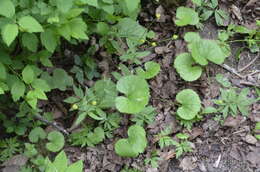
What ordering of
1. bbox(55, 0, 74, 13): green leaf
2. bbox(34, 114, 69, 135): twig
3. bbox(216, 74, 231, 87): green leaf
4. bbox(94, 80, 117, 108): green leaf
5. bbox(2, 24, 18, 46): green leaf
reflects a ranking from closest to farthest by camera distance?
bbox(2, 24, 18, 46): green leaf
bbox(55, 0, 74, 13): green leaf
bbox(94, 80, 117, 108): green leaf
bbox(34, 114, 69, 135): twig
bbox(216, 74, 231, 87): green leaf

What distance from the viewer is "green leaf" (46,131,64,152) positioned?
2.65 meters

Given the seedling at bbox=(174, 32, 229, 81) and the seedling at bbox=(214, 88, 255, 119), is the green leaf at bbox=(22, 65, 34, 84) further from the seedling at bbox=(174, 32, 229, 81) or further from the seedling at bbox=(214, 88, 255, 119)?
the seedling at bbox=(214, 88, 255, 119)

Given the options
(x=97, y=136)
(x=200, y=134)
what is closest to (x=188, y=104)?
(x=200, y=134)

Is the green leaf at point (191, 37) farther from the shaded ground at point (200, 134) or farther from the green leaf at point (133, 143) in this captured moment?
the green leaf at point (133, 143)

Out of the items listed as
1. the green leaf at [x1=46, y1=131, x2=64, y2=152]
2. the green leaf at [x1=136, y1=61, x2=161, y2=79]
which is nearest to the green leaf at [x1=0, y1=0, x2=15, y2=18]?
the green leaf at [x1=46, y1=131, x2=64, y2=152]

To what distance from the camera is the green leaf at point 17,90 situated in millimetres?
2127

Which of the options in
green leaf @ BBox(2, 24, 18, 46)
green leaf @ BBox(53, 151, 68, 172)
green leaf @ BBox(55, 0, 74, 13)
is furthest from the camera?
green leaf @ BBox(53, 151, 68, 172)

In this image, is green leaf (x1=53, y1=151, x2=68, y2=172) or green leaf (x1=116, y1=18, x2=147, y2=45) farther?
green leaf (x1=116, y1=18, x2=147, y2=45)

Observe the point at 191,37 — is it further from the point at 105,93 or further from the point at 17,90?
the point at 17,90

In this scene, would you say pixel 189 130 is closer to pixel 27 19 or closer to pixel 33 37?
pixel 33 37

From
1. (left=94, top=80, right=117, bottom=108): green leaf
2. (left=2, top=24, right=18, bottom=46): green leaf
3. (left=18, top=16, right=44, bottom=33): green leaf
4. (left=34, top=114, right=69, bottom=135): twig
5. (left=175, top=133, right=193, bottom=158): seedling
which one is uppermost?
(left=18, top=16, right=44, bottom=33): green leaf

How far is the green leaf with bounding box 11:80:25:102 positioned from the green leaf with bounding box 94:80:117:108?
627mm

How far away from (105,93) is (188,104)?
0.68 m

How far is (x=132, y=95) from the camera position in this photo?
8.20 ft
